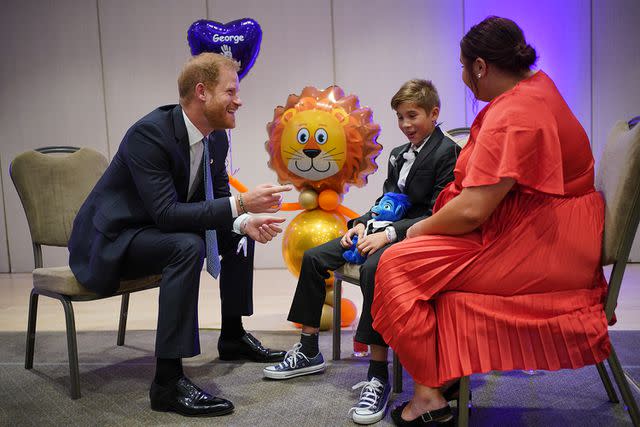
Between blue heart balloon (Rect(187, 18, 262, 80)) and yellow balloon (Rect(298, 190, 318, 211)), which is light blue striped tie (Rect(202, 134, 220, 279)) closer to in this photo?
yellow balloon (Rect(298, 190, 318, 211))

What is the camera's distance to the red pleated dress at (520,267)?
1656mm

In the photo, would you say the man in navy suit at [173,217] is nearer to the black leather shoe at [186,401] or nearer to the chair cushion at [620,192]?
the black leather shoe at [186,401]

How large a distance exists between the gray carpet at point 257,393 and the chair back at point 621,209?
0.54 meters

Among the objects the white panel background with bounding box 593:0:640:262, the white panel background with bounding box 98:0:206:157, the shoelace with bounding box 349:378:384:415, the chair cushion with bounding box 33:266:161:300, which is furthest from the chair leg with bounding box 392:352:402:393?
the white panel background with bounding box 98:0:206:157

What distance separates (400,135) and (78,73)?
9.41ft

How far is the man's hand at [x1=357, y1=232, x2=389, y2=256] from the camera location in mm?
2320

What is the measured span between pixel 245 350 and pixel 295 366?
0.37 metres

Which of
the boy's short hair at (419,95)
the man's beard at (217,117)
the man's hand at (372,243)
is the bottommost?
the man's hand at (372,243)

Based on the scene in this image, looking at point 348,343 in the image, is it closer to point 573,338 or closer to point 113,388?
point 113,388

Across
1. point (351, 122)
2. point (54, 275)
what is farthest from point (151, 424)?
point (351, 122)

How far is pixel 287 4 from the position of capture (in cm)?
520

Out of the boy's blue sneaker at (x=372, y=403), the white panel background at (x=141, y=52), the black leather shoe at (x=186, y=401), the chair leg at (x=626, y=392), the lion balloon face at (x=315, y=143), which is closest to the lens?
the chair leg at (x=626, y=392)

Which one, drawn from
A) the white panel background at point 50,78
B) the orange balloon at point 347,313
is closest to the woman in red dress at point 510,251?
the orange balloon at point 347,313

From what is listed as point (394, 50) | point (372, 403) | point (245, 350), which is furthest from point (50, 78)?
point (372, 403)
